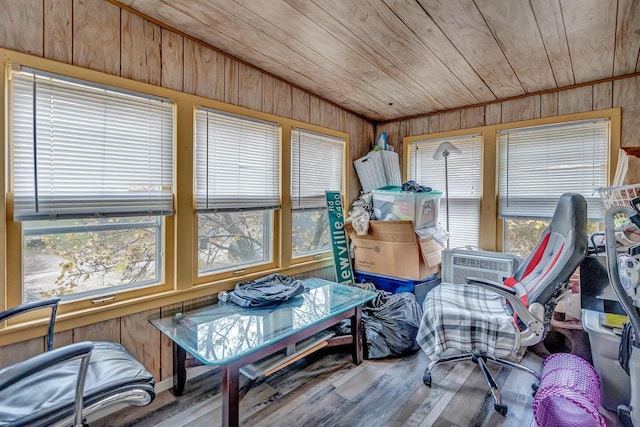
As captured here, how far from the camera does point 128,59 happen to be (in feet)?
6.08

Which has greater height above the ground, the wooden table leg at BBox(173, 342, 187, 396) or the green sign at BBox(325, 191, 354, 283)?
the green sign at BBox(325, 191, 354, 283)

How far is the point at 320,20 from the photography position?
183cm

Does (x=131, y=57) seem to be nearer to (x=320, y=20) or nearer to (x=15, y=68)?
(x=15, y=68)

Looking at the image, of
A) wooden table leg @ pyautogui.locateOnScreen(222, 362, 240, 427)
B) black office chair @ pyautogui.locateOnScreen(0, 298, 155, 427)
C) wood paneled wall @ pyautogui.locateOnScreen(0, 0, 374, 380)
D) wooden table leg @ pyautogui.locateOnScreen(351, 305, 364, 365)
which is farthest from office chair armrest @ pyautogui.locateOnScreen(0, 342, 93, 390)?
wooden table leg @ pyautogui.locateOnScreen(351, 305, 364, 365)

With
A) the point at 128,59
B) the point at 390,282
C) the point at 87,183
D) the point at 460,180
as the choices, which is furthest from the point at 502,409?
the point at 128,59

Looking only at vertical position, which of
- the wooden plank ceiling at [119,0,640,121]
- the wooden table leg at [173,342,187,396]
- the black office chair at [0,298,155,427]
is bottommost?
the wooden table leg at [173,342,187,396]

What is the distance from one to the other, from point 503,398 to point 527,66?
7.51 ft

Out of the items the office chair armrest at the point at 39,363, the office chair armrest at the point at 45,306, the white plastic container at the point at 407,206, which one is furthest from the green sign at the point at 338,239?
the office chair armrest at the point at 39,363

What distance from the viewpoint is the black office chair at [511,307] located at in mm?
1671

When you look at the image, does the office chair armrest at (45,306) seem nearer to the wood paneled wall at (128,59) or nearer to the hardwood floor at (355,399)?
the wood paneled wall at (128,59)

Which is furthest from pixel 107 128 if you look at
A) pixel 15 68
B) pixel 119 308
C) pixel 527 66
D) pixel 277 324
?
pixel 527 66

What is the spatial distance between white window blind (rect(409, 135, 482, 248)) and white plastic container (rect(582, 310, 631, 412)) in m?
1.44

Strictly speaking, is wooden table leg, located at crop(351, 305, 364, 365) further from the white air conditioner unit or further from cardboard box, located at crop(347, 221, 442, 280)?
the white air conditioner unit

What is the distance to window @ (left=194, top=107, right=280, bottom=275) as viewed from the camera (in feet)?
7.37
